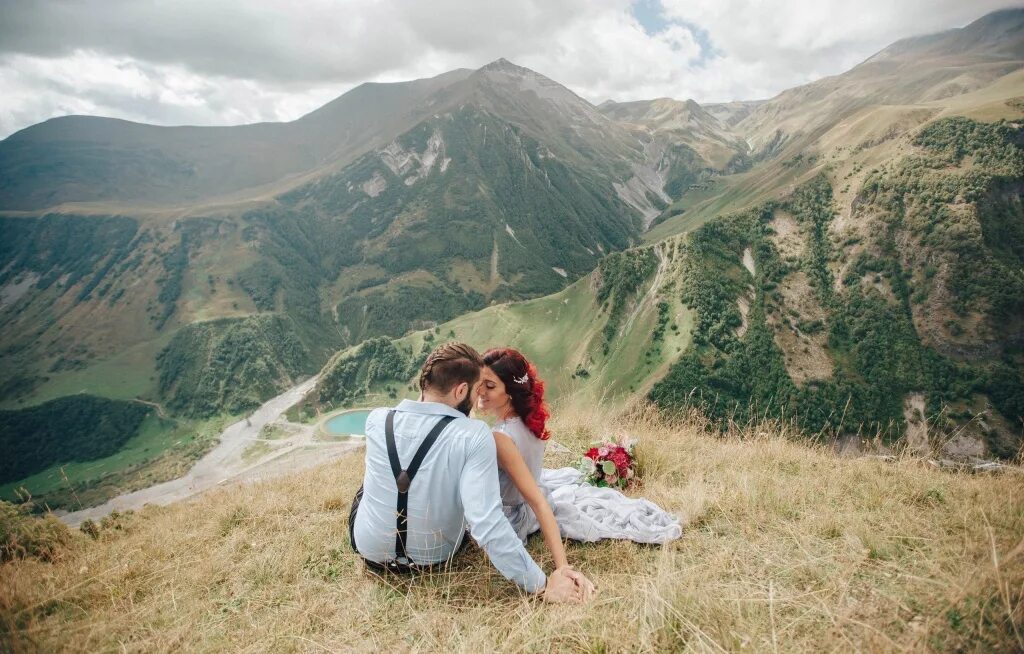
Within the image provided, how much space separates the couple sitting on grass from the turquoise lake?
127965 mm

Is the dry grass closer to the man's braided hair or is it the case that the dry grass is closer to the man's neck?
the man's neck

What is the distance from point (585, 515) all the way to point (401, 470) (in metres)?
2.05

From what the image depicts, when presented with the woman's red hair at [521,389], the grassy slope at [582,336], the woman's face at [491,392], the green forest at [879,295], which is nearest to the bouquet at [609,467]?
the woman's red hair at [521,389]

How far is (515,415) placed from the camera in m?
4.75

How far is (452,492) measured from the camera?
3.82 metres

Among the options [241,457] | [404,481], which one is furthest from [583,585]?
[241,457]

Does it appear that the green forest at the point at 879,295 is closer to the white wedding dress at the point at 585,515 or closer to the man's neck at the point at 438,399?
the white wedding dress at the point at 585,515

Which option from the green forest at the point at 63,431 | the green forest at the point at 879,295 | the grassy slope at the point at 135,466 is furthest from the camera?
the green forest at the point at 63,431

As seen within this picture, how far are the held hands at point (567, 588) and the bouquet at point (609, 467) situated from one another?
263 centimetres

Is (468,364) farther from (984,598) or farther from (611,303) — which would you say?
(611,303)

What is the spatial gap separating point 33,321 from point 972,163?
1057 ft

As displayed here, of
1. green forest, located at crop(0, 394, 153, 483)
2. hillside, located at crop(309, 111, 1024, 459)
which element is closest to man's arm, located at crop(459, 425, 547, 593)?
hillside, located at crop(309, 111, 1024, 459)

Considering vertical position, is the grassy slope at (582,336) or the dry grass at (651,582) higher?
the dry grass at (651,582)

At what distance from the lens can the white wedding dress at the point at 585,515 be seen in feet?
14.8
